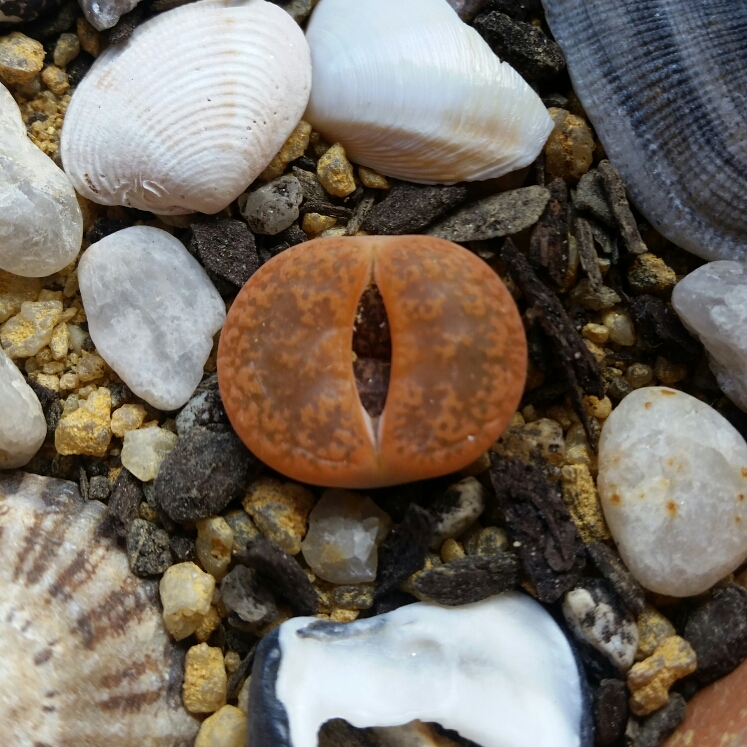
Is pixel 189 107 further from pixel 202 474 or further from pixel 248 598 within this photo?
pixel 248 598

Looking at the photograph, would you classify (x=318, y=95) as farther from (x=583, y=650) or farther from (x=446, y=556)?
(x=583, y=650)

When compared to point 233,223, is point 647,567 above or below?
below

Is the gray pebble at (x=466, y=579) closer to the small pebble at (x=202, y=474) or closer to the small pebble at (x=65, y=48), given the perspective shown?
the small pebble at (x=202, y=474)

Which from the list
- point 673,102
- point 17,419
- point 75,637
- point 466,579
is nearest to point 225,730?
point 75,637

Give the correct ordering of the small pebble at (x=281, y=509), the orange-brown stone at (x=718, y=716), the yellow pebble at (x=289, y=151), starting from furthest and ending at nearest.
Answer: the yellow pebble at (x=289, y=151) → the small pebble at (x=281, y=509) → the orange-brown stone at (x=718, y=716)

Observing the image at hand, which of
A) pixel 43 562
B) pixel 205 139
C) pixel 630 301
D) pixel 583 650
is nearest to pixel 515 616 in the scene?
pixel 583 650

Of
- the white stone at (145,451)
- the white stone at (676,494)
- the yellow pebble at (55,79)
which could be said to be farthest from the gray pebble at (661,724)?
the yellow pebble at (55,79)

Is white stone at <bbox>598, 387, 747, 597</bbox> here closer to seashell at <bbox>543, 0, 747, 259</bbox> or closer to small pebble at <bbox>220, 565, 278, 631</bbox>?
A: seashell at <bbox>543, 0, 747, 259</bbox>
